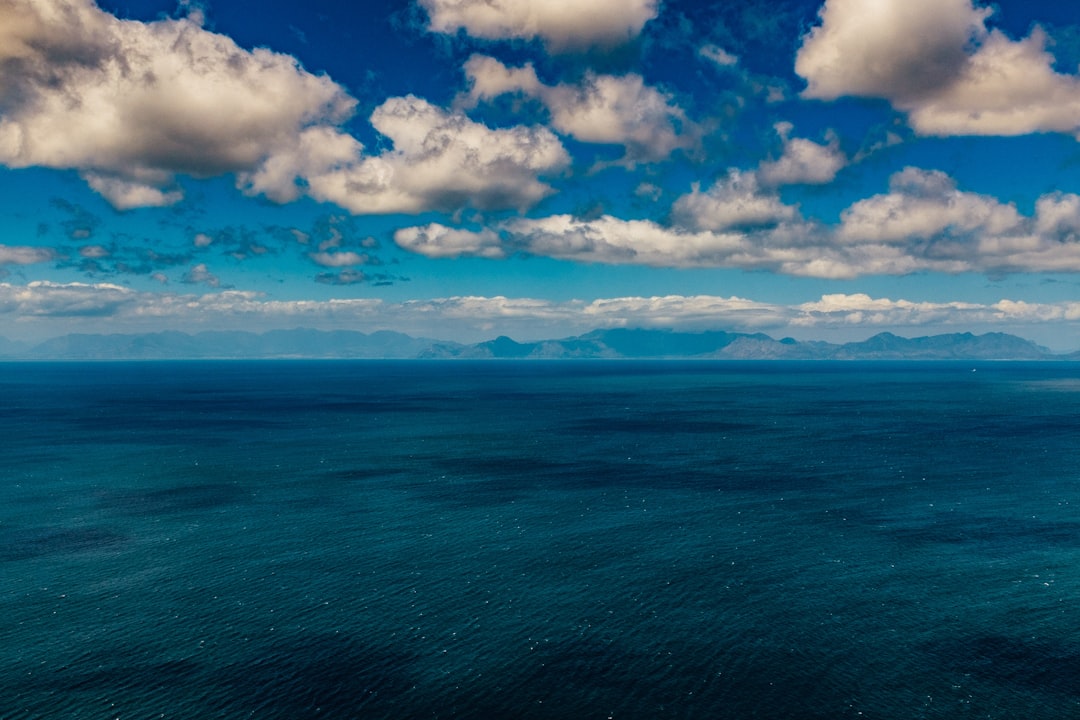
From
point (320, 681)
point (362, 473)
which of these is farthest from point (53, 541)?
point (320, 681)

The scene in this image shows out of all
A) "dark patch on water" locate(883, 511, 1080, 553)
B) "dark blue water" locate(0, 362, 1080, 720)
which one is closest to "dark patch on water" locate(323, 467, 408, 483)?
"dark blue water" locate(0, 362, 1080, 720)

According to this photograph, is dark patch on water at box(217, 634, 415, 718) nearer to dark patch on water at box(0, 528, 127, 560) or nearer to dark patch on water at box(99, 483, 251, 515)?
dark patch on water at box(0, 528, 127, 560)

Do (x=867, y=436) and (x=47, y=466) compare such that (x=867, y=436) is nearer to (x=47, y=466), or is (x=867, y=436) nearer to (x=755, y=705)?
(x=755, y=705)

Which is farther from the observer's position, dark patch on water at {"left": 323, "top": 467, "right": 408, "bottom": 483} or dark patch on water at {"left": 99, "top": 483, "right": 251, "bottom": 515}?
dark patch on water at {"left": 323, "top": 467, "right": 408, "bottom": 483}

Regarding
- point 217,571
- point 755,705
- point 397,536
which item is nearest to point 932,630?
point 755,705

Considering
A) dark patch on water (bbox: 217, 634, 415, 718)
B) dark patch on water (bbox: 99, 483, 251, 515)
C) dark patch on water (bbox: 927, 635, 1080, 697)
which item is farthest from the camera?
dark patch on water (bbox: 99, 483, 251, 515)
